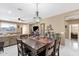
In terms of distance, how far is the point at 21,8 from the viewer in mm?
1766

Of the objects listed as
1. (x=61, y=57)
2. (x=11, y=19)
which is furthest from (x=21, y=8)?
(x=61, y=57)

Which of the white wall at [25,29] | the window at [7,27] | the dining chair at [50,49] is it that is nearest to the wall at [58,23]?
the dining chair at [50,49]

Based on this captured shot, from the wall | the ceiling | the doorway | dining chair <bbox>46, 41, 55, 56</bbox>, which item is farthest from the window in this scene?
the doorway

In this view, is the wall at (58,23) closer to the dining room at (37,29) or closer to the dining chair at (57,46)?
the dining room at (37,29)

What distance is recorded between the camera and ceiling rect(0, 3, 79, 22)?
1.72m

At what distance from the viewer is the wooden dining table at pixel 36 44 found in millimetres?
1695

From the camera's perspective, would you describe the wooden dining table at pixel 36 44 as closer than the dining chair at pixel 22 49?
Yes

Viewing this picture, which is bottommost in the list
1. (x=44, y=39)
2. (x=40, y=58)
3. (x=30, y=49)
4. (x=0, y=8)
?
(x=40, y=58)

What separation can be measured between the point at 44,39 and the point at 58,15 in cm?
61

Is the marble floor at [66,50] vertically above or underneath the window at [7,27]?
underneath

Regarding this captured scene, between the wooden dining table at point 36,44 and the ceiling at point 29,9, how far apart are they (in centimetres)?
47

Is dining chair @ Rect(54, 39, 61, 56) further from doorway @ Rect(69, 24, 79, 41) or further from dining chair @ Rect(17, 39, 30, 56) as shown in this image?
dining chair @ Rect(17, 39, 30, 56)

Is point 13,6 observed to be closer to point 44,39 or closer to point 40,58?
point 44,39

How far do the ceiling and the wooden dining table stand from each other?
47 centimetres
